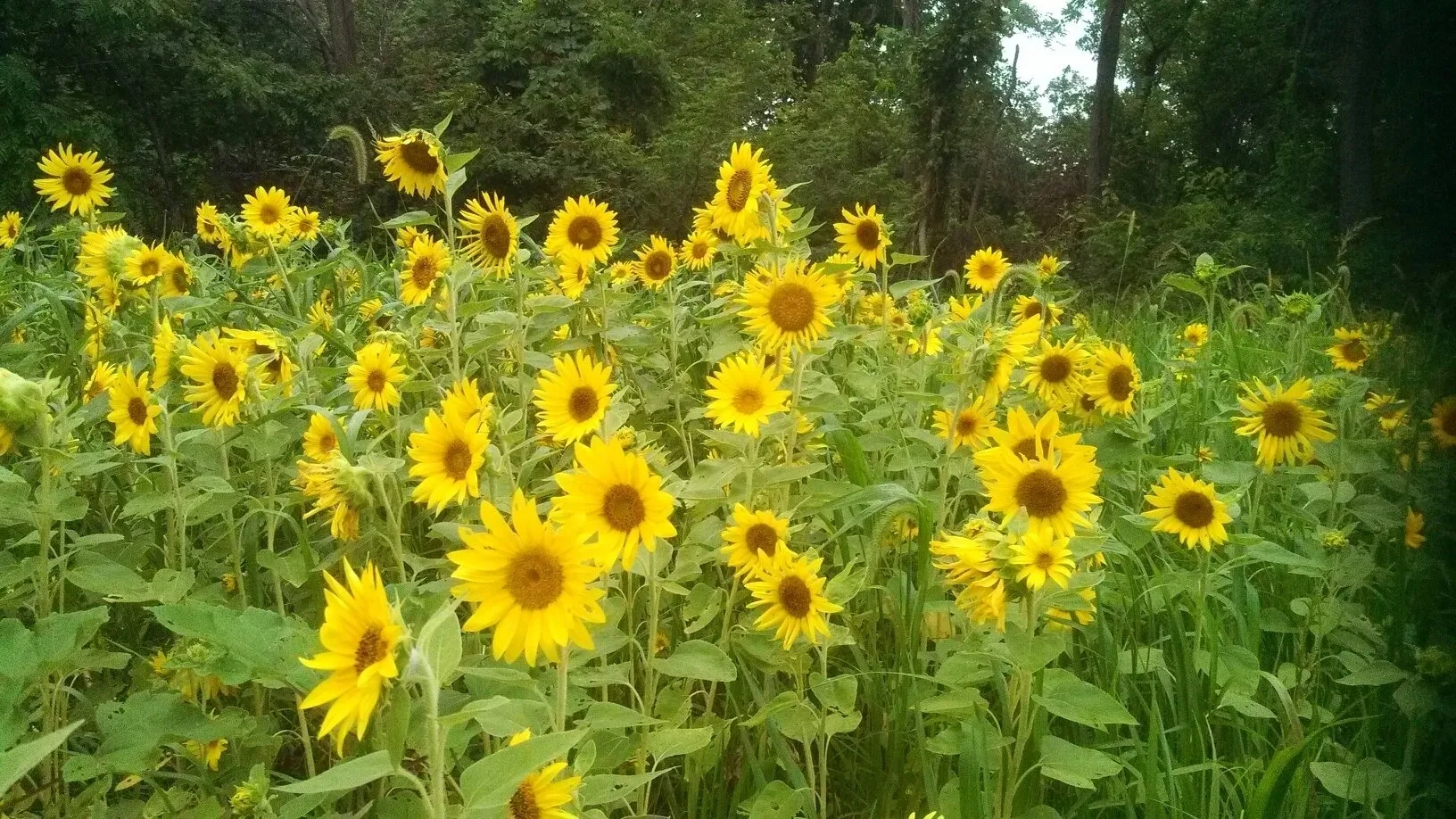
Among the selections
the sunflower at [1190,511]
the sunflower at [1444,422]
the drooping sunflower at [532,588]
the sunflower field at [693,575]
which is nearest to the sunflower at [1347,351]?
the sunflower field at [693,575]

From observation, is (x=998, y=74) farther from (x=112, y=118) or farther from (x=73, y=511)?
(x=73, y=511)

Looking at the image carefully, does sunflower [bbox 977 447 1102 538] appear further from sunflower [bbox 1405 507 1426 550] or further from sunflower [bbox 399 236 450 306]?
sunflower [bbox 399 236 450 306]

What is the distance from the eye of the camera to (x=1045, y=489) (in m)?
1.15

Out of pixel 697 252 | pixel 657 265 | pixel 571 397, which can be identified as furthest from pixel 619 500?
pixel 697 252

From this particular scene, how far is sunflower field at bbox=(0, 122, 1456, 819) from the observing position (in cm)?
83

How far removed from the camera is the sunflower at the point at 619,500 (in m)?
1.00

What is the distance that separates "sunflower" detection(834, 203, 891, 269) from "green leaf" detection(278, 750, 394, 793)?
71.5 inches

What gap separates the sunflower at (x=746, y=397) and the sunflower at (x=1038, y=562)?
0.51 m

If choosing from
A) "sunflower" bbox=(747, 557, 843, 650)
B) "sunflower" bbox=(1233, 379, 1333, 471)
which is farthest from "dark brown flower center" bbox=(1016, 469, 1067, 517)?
"sunflower" bbox=(1233, 379, 1333, 471)

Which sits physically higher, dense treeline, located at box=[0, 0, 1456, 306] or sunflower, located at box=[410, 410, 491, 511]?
dense treeline, located at box=[0, 0, 1456, 306]

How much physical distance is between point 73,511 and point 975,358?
4.33 feet

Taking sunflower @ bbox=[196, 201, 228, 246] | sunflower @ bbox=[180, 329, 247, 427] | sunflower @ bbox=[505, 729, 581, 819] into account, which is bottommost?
sunflower @ bbox=[505, 729, 581, 819]

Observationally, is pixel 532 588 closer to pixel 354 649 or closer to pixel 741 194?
pixel 354 649

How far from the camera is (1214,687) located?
124cm
